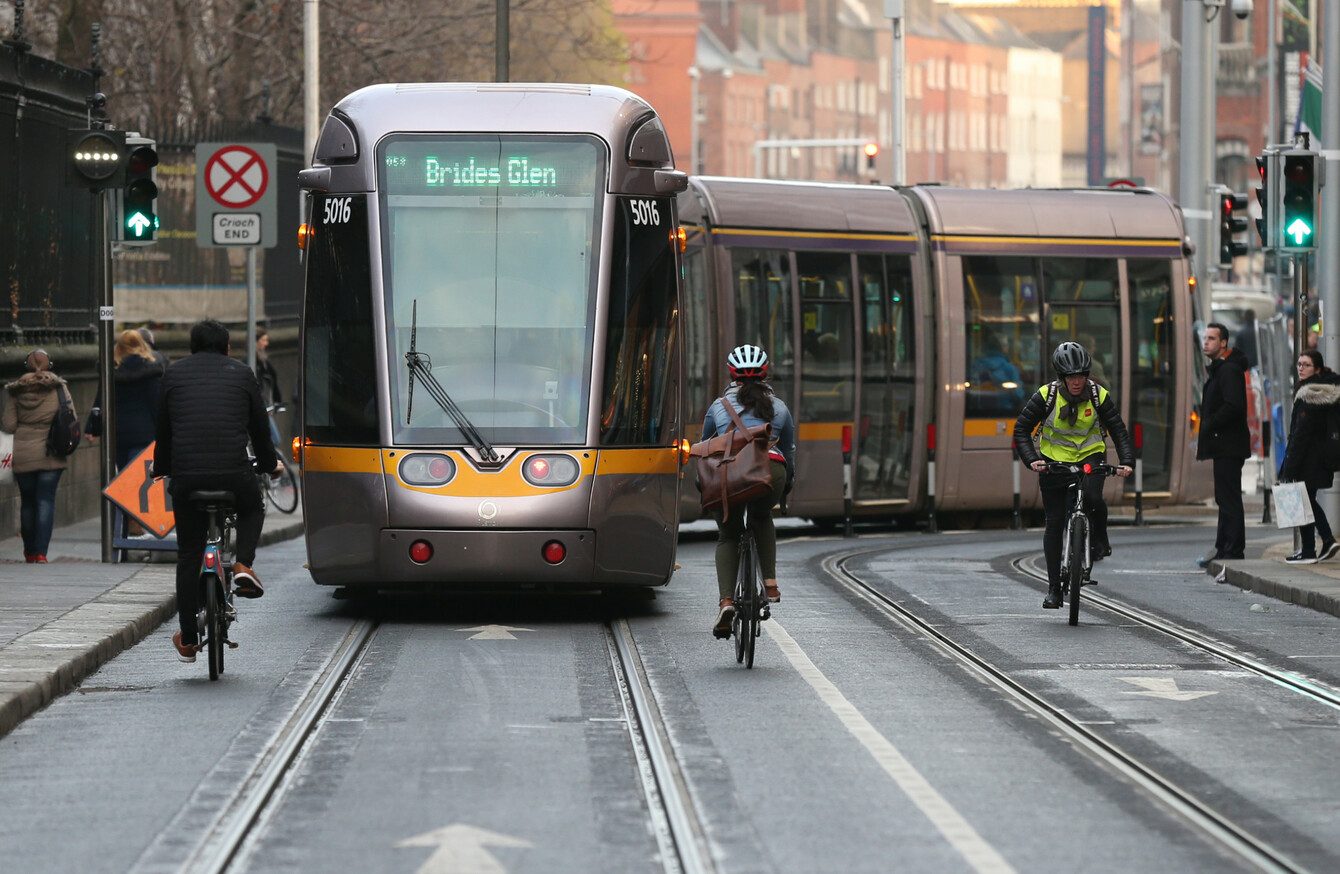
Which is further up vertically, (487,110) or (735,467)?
(487,110)

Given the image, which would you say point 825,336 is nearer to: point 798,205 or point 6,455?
point 798,205

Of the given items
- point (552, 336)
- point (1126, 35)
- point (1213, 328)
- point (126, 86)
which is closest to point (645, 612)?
point (552, 336)

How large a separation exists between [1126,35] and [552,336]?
113267 millimetres

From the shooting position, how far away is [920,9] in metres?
140

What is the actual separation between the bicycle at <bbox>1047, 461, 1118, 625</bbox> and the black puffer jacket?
499 cm

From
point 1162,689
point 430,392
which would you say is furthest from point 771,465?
point 430,392

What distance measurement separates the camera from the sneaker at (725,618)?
39.4 ft

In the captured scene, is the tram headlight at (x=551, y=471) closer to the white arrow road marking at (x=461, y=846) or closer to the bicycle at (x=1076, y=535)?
the bicycle at (x=1076, y=535)

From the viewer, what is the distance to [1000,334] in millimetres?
23609

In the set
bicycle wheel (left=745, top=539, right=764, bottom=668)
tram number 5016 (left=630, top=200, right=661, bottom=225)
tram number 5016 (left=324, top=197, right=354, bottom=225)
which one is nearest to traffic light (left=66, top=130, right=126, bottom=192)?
tram number 5016 (left=324, top=197, right=354, bottom=225)

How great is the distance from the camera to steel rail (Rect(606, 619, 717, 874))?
7344mm

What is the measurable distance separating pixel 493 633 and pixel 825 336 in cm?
913

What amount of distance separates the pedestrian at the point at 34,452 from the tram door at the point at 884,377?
7.91m

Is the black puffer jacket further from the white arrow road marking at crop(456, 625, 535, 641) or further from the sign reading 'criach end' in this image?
the sign reading 'criach end'
